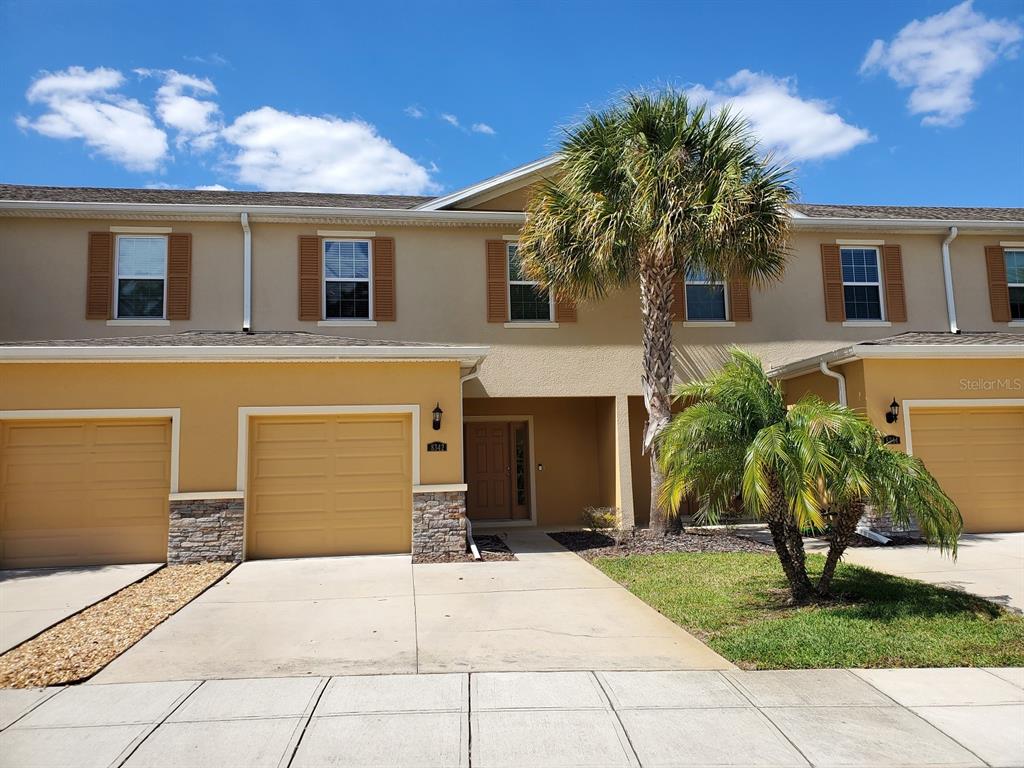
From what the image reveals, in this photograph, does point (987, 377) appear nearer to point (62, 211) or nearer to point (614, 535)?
point (614, 535)

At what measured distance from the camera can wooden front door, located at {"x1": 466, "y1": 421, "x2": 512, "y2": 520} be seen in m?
15.5

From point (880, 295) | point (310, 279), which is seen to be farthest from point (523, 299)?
point (880, 295)

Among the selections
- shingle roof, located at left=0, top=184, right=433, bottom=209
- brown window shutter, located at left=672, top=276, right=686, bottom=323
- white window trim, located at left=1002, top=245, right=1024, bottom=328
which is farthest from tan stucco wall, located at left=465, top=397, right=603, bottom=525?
white window trim, located at left=1002, top=245, right=1024, bottom=328

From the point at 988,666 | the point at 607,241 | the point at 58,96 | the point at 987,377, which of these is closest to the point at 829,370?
the point at 987,377

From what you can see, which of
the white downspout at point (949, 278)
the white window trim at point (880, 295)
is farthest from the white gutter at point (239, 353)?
the white downspout at point (949, 278)

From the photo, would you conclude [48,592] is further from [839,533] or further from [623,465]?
[623,465]

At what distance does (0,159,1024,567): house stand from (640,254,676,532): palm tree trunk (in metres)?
1.58

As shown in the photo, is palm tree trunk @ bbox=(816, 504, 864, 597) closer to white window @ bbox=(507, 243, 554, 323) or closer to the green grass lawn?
the green grass lawn

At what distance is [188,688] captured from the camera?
529cm

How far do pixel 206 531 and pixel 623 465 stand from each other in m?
7.29

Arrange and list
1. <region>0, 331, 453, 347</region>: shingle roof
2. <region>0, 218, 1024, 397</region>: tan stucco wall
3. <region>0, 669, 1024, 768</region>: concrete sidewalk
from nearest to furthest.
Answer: <region>0, 669, 1024, 768</region>: concrete sidewalk < <region>0, 331, 453, 347</region>: shingle roof < <region>0, 218, 1024, 397</region>: tan stucco wall

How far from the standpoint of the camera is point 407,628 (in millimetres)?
6973

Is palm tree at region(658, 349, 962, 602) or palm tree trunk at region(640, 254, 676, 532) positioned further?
palm tree trunk at region(640, 254, 676, 532)

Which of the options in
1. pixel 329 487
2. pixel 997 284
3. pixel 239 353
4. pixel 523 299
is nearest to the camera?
pixel 239 353
